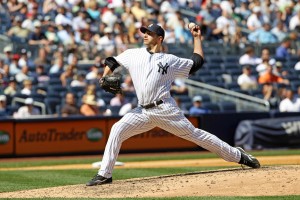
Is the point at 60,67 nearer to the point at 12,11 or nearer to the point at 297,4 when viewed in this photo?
the point at 12,11

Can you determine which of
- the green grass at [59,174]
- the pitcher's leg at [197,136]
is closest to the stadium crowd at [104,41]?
the green grass at [59,174]

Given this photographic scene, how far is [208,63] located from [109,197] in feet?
42.9

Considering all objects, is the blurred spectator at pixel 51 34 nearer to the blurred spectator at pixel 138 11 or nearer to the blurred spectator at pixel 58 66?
the blurred spectator at pixel 58 66

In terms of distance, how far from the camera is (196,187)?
9.44m

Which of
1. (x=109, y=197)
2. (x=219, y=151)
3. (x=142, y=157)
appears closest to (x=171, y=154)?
(x=142, y=157)

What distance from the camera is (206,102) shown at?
2003 centimetres

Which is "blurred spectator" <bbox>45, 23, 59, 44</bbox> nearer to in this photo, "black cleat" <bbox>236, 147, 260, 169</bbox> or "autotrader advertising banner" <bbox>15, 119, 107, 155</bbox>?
"autotrader advertising banner" <bbox>15, 119, 107, 155</bbox>

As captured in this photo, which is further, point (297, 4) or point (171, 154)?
point (297, 4)

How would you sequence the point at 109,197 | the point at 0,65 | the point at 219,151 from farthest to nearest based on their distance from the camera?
the point at 0,65
the point at 219,151
the point at 109,197

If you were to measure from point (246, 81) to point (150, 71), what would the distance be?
1149 centimetres

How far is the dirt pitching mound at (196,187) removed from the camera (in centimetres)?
913

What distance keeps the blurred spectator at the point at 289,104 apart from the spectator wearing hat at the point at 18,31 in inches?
245

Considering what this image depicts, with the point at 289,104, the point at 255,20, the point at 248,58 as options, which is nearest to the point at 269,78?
the point at 248,58

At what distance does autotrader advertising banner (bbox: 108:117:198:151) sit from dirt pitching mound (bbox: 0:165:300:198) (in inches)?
316
